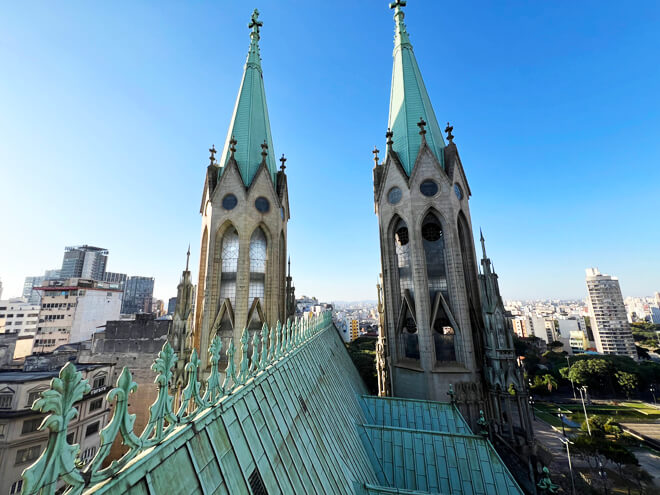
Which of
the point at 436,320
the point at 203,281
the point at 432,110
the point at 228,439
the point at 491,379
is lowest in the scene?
the point at 491,379

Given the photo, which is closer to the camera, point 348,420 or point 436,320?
point 348,420

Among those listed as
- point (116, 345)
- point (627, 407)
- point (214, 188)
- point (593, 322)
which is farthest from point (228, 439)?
point (593, 322)

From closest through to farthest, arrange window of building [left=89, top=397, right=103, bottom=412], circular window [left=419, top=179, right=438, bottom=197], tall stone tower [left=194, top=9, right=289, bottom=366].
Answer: tall stone tower [left=194, top=9, right=289, bottom=366]
circular window [left=419, top=179, right=438, bottom=197]
window of building [left=89, top=397, right=103, bottom=412]

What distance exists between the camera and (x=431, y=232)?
19516 mm

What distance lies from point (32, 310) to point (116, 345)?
8258cm

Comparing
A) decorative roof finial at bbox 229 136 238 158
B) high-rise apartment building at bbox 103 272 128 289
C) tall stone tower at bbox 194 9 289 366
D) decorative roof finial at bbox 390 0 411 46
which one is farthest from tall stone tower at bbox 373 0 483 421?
high-rise apartment building at bbox 103 272 128 289

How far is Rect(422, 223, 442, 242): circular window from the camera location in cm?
1936

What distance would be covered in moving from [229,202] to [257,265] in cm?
464

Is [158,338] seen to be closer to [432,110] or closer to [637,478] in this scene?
[432,110]

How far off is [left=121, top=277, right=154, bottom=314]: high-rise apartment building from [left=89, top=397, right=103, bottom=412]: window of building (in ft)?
424

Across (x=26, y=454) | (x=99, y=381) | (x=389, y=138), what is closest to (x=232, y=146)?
(x=389, y=138)

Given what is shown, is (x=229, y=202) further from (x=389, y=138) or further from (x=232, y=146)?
(x=389, y=138)

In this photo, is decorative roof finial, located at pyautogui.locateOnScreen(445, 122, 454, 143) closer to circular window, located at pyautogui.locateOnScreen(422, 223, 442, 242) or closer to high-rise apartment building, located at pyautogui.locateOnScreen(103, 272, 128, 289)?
circular window, located at pyautogui.locateOnScreen(422, 223, 442, 242)

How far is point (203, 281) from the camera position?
18.7 metres
